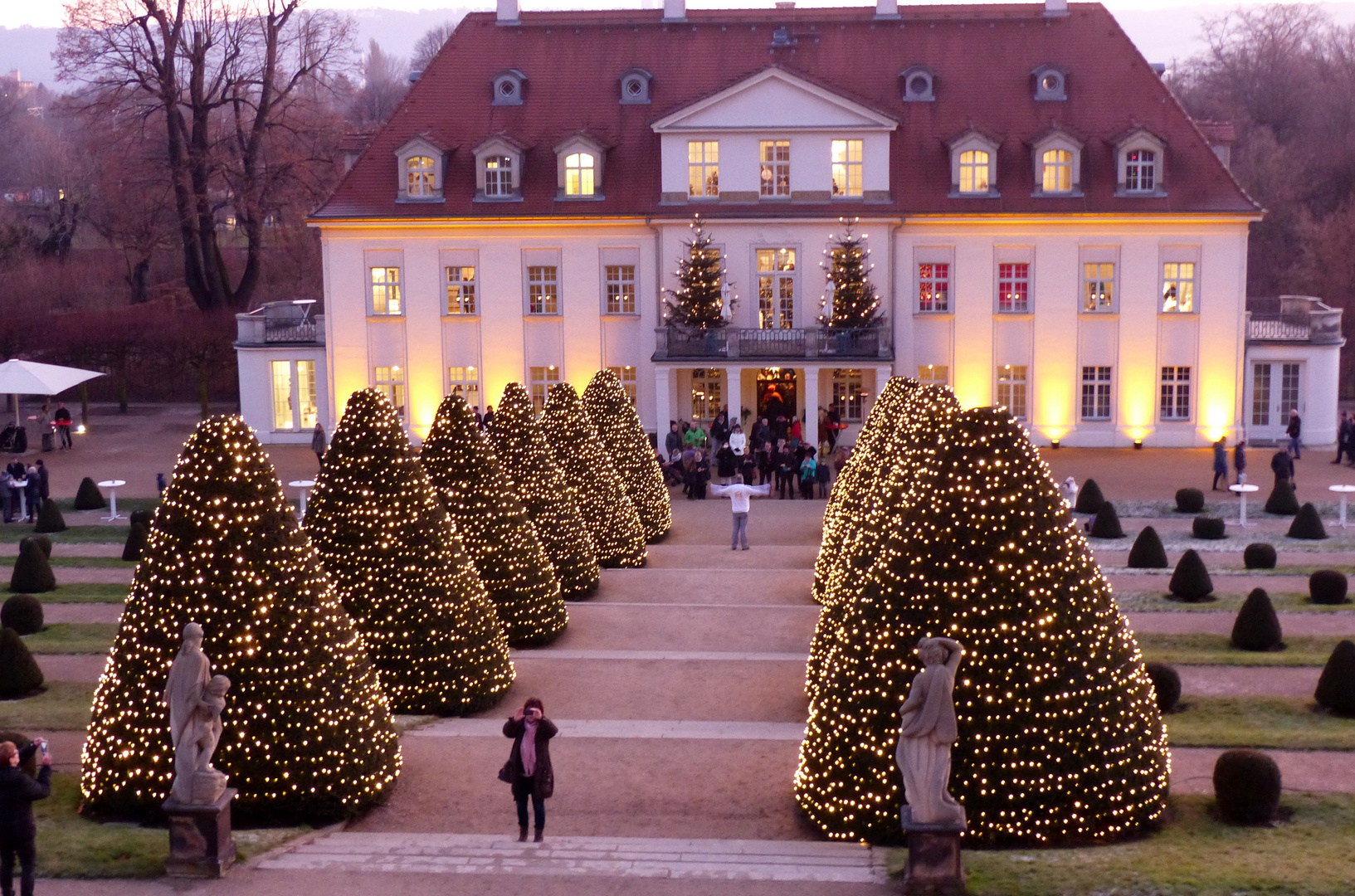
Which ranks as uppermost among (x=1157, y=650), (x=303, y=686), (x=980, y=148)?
(x=980, y=148)

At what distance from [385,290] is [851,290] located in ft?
44.5

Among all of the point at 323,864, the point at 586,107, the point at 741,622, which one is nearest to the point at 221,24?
the point at 586,107

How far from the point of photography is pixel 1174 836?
1280 cm

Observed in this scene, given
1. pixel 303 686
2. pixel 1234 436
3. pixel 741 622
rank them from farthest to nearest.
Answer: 1. pixel 1234 436
2. pixel 741 622
3. pixel 303 686

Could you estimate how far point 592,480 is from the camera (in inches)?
1001

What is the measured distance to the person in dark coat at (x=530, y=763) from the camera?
41.6 ft

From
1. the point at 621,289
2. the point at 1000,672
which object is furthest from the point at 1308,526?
the point at 621,289

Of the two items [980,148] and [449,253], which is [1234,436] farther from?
[449,253]

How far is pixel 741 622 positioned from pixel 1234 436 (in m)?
25.3

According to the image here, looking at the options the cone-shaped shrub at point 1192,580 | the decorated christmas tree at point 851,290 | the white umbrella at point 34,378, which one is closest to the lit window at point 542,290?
the decorated christmas tree at point 851,290

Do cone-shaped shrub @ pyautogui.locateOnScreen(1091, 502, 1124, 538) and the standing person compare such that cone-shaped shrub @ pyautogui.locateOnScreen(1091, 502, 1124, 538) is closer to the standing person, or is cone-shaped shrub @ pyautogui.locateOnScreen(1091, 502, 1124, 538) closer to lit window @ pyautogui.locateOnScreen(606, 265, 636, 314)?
the standing person

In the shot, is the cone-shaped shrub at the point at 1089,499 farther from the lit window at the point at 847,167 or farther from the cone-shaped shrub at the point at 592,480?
the lit window at the point at 847,167

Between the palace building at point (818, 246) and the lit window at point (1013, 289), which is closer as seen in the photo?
the palace building at point (818, 246)

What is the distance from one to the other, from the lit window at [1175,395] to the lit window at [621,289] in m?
15.2
